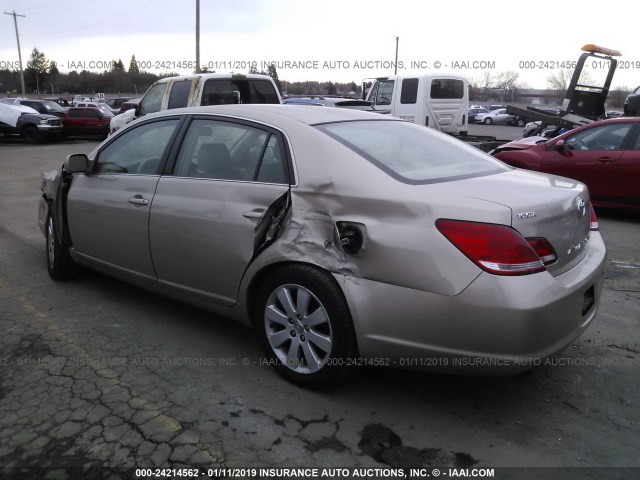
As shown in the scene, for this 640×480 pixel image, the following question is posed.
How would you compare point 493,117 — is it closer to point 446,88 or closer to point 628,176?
point 446,88

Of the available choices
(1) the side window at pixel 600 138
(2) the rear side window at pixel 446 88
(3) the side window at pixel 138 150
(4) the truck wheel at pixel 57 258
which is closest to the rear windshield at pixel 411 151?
(3) the side window at pixel 138 150

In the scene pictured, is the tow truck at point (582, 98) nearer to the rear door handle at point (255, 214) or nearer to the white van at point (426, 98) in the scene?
the white van at point (426, 98)

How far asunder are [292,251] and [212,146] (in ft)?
3.60

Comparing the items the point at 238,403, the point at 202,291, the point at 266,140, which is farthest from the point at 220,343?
the point at 266,140

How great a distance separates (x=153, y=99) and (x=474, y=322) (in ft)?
33.7

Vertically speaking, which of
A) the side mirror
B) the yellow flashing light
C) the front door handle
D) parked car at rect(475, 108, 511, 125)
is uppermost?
the yellow flashing light

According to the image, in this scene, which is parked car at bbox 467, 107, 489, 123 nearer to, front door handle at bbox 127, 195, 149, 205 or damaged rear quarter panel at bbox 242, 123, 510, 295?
front door handle at bbox 127, 195, 149, 205

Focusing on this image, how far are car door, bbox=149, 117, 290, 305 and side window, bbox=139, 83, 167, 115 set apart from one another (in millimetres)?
7998

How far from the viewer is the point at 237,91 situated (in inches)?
432

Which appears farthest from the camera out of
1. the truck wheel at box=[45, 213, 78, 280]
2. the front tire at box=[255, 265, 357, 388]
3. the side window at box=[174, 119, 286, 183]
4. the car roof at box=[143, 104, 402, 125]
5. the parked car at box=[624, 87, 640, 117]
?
the parked car at box=[624, 87, 640, 117]

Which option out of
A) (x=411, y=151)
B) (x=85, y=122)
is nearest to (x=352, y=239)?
(x=411, y=151)

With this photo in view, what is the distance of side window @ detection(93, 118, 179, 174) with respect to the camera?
4043mm

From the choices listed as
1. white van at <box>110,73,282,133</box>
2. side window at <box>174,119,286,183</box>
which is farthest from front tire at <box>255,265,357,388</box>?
white van at <box>110,73,282,133</box>

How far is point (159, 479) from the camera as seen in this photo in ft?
8.05
